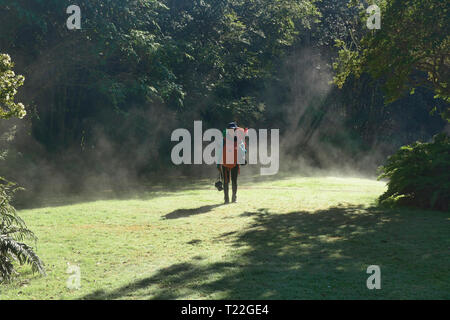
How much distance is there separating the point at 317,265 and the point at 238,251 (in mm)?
1525

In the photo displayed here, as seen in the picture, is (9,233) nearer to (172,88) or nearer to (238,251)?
(238,251)

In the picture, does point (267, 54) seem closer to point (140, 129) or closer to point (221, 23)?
point (221, 23)

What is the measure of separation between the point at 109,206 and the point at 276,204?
4750 millimetres

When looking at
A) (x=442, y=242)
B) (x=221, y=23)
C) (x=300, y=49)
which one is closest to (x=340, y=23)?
(x=300, y=49)

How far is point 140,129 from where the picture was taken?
25016 millimetres

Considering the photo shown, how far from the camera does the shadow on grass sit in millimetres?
6039

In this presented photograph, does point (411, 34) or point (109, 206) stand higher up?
point (411, 34)

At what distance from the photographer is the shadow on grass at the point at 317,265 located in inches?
238

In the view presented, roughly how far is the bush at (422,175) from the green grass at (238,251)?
82 centimetres

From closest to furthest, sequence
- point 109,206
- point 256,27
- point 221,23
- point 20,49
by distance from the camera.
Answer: point 109,206 < point 20,49 < point 221,23 < point 256,27

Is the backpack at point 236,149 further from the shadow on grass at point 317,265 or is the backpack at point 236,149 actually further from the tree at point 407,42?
the tree at point 407,42

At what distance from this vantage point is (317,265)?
7.32 m

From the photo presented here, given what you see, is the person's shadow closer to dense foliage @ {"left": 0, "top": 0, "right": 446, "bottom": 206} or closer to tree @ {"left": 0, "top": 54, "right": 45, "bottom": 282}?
tree @ {"left": 0, "top": 54, "right": 45, "bottom": 282}

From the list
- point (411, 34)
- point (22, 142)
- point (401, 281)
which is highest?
point (411, 34)
